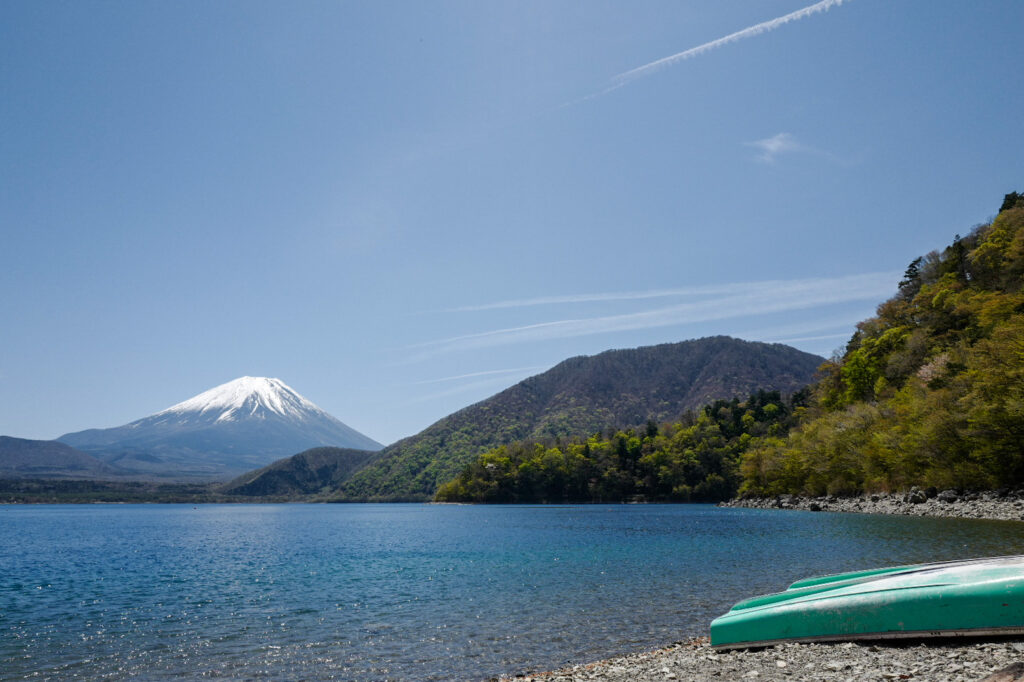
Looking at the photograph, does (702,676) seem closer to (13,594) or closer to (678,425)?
(13,594)

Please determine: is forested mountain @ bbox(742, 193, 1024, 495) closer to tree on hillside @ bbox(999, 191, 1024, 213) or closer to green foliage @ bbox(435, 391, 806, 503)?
tree on hillside @ bbox(999, 191, 1024, 213)

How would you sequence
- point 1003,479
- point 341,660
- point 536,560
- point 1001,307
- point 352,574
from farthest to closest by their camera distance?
point 1001,307 < point 1003,479 < point 536,560 < point 352,574 < point 341,660

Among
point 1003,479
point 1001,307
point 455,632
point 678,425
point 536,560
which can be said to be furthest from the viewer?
point 678,425

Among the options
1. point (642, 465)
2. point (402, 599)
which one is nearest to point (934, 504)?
point (402, 599)

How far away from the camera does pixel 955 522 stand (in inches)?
1763

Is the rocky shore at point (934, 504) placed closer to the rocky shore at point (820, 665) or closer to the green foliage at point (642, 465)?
the rocky shore at point (820, 665)

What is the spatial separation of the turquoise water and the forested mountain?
989cm

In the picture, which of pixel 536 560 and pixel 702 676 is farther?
pixel 536 560

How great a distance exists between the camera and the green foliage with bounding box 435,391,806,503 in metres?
158

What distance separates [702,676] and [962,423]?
54711mm

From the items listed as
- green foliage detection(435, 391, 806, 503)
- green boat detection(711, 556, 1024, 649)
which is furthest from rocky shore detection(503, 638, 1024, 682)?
green foliage detection(435, 391, 806, 503)

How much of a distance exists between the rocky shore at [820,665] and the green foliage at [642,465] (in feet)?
462

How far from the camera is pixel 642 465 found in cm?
17000

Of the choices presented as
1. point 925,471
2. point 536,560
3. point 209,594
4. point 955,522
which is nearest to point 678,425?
point 925,471
